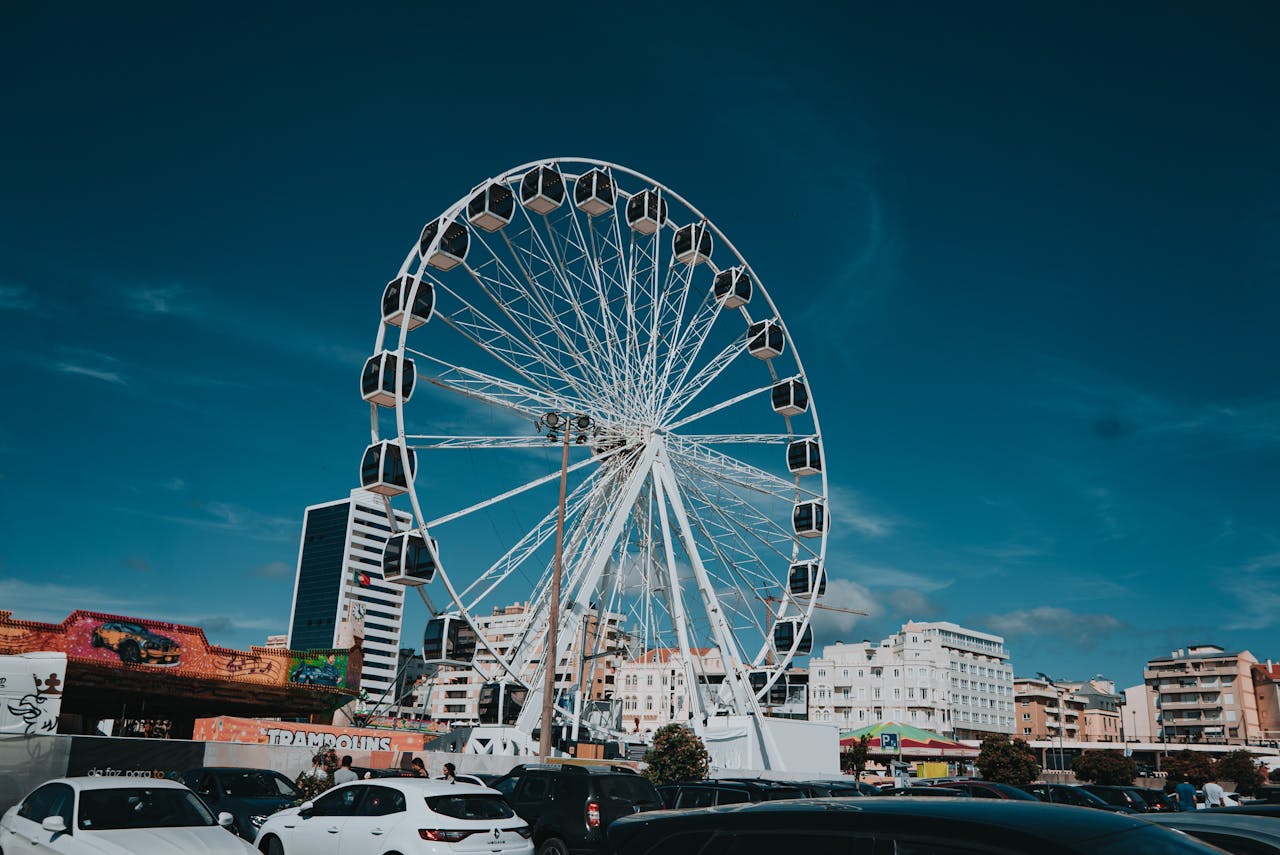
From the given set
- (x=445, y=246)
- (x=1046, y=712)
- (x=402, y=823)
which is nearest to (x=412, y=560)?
(x=445, y=246)

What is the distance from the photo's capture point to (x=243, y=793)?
663 inches

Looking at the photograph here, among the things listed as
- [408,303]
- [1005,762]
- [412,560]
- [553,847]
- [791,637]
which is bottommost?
[1005,762]

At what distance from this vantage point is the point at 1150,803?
2605 cm

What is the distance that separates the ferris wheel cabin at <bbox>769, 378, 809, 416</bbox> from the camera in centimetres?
4334

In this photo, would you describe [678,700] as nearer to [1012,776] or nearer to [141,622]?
[1012,776]

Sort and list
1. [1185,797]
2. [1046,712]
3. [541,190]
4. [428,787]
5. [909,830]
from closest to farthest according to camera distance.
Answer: [909,830] < [428,787] < [1185,797] < [541,190] < [1046,712]

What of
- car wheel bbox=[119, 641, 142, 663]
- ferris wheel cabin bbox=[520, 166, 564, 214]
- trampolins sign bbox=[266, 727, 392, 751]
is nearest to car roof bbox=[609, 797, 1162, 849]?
ferris wheel cabin bbox=[520, 166, 564, 214]

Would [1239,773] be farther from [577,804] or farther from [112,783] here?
[112,783]

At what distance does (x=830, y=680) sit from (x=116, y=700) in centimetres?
8208

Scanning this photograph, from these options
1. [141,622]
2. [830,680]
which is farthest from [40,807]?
[830,680]

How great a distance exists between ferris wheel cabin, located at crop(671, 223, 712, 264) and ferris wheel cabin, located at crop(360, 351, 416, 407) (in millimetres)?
13533

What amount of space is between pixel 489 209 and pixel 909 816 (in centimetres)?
3283

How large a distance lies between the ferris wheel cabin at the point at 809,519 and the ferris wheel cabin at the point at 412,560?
16.4 metres

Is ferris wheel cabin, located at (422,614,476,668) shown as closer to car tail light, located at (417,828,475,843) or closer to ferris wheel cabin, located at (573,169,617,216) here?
ferris wheel cabin, located at (573,169,617,216)
